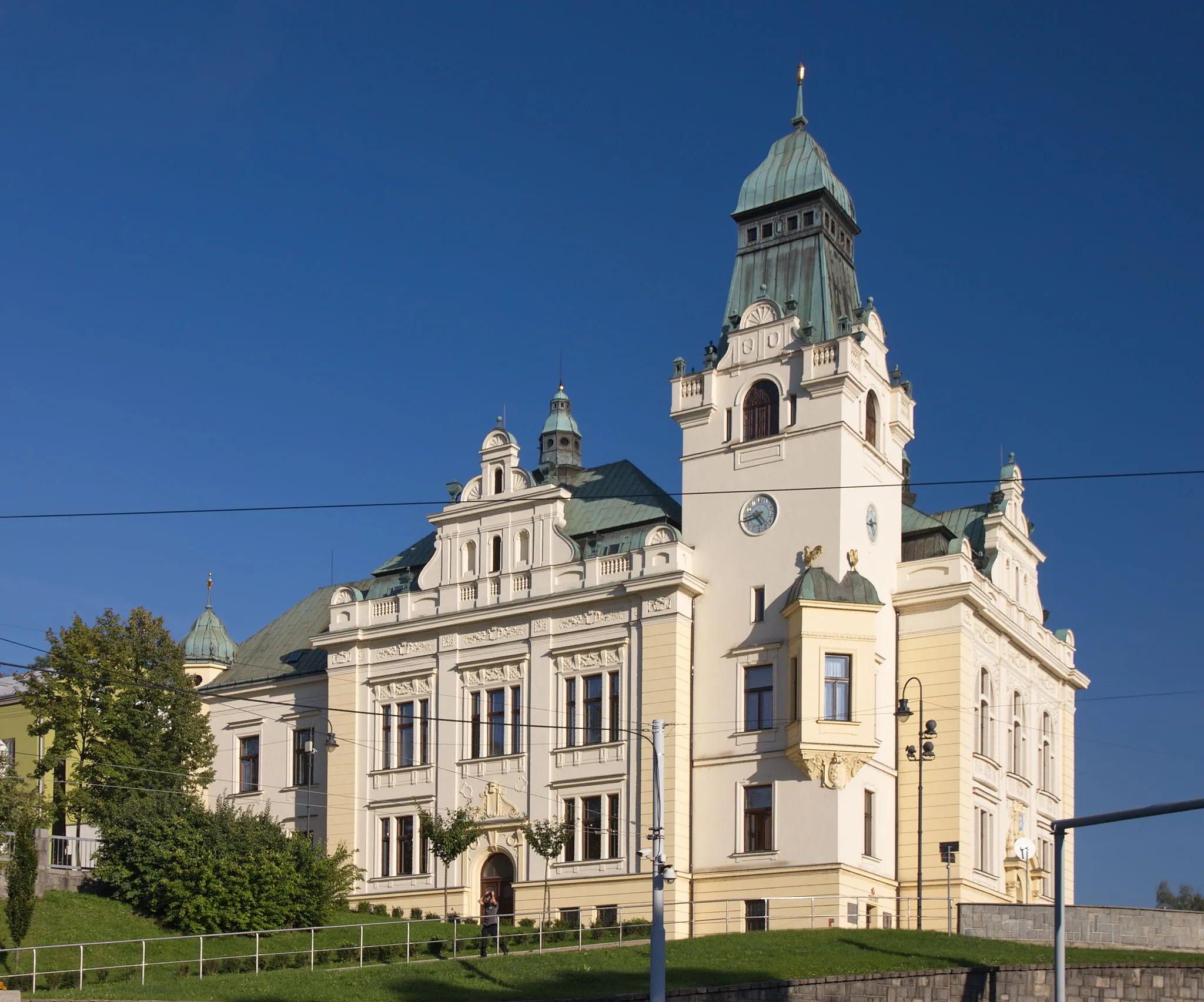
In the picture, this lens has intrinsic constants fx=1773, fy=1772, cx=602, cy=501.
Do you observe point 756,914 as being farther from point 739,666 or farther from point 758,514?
point 758,514

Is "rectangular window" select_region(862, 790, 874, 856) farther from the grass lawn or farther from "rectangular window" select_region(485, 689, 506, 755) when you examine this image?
"rectangular window" select_region(485, 689, 506, 755)

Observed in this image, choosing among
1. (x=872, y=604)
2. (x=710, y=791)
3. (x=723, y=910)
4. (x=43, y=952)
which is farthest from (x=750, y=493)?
(x=43, y=952)

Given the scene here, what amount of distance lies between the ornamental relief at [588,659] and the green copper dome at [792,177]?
16.6m

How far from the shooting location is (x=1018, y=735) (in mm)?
60031

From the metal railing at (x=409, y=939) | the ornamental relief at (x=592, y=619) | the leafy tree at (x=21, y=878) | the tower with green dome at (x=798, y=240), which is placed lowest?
the metal railing at (x=409, y=939)

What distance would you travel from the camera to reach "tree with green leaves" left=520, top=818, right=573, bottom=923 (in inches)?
2110

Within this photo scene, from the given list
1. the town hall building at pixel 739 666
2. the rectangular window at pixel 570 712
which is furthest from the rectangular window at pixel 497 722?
the rectangular window at pixel 570 712

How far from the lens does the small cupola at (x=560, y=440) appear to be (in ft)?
219

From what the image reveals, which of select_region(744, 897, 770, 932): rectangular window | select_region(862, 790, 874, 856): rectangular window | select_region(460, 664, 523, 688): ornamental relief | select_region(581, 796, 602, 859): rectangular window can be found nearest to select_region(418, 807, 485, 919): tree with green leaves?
select_region(581, 796, 602, 859): rectangular window

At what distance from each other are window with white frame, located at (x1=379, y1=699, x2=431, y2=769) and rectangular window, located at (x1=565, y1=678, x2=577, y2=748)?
5722mm

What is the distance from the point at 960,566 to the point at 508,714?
15.6m

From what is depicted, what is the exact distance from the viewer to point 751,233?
62219mm

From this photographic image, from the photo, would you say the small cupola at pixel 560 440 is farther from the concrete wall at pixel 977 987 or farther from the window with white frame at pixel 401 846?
the concrete wall at pixel 977 987

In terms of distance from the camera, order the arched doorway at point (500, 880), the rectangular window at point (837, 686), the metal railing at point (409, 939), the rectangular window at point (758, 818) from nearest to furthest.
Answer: the metal railing at point (409, 939) < the rectangular window at point (837, 686) < the rectangular window at point (758, 818) < the arched doorway at point (500, 880)
